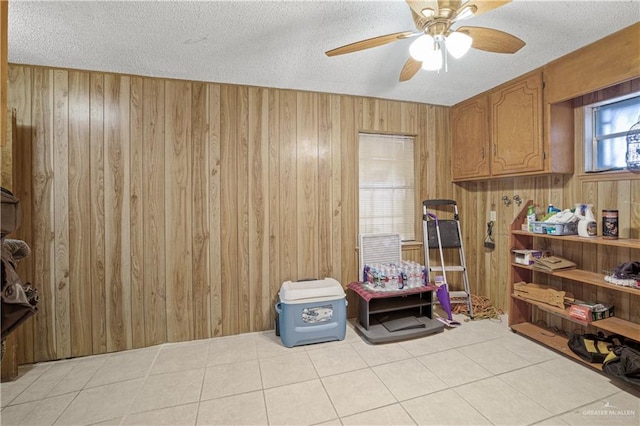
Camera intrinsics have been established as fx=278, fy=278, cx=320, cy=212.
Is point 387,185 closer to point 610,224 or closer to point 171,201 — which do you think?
point 610,224

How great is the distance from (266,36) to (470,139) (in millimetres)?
2389

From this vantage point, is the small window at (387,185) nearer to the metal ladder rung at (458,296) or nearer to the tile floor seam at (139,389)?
the metal ladder rung at (458,296)

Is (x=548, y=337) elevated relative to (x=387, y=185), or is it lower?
lower

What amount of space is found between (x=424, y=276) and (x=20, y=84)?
3.82m

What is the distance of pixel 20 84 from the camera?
218 centimetres

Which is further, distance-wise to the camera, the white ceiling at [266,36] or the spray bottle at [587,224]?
the spray bottle at [587,224]

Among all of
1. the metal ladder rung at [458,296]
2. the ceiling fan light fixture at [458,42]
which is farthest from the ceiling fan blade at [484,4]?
the metal ladder rung at [458,296]

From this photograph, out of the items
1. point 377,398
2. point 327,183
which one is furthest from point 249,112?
point 377,398

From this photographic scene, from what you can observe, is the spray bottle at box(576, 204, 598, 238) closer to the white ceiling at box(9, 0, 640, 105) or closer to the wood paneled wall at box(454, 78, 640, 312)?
the wood paneled wall at box(454, 78, 640, 312)

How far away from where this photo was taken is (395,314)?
111 inches

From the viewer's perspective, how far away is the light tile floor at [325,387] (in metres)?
1.64

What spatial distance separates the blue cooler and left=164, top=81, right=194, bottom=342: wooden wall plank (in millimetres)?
884

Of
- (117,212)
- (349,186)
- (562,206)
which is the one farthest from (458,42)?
(117,212)

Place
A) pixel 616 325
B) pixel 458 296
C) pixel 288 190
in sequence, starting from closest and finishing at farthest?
pixel 616 325, pixel 288 190, pixel 458 296
